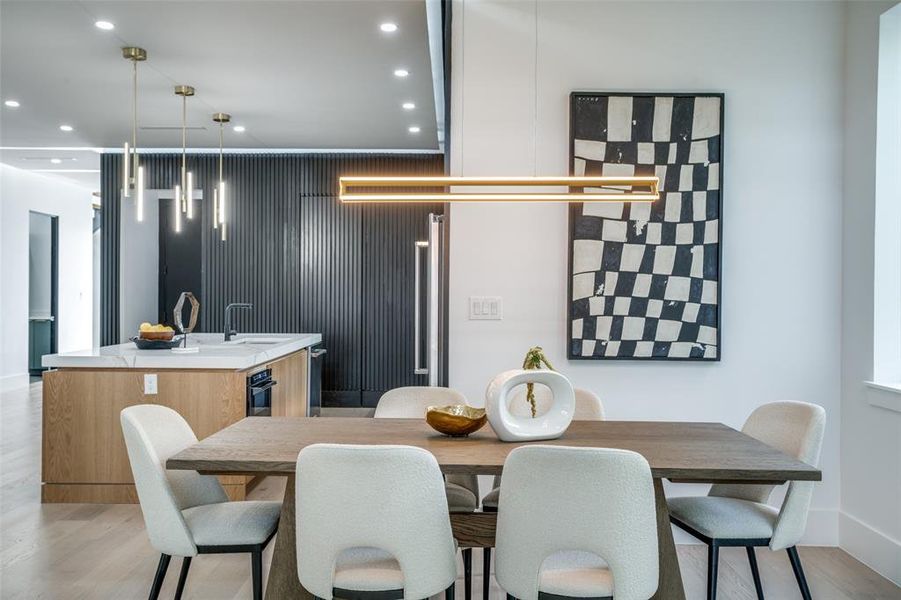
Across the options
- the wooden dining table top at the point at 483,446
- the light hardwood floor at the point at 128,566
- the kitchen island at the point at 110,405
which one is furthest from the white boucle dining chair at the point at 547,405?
the kitchen island at the point at 110,405

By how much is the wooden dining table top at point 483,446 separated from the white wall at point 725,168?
863mm

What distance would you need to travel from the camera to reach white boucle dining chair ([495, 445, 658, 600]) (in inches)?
69.5

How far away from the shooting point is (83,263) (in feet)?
35.6

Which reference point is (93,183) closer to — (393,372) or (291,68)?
(393,372)

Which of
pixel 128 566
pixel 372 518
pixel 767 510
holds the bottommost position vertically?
pixel 128 566

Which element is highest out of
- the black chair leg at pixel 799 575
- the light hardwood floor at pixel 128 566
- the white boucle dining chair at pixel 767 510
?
the white boucle dining chair at pixel 767 510

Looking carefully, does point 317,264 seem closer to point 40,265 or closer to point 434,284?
point 434,284

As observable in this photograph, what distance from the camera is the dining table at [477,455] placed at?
2.04 meters

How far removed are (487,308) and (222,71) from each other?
2.81 m

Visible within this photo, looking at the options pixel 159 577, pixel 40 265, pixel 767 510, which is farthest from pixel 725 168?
pixel 40 265

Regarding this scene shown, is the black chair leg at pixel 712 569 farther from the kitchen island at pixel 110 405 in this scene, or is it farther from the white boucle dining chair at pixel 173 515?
the kitchen island at pixel 110 405

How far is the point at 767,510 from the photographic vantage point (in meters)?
2.54

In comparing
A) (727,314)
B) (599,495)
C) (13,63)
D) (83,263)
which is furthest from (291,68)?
(83,263)

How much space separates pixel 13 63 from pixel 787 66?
4.81 m
